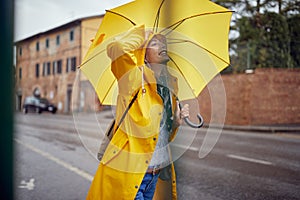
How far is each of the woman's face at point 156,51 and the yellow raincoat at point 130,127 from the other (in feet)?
0.29

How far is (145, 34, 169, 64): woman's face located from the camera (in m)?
2.03

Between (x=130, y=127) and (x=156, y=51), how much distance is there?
47 cm

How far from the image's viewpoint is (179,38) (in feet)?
7.80

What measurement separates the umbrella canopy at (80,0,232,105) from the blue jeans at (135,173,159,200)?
0.53 meters

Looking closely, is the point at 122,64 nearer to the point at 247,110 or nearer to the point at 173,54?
the point at 173,54

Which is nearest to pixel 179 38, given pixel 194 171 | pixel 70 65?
pixel 194 171

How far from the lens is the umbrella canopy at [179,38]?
2.28 metres

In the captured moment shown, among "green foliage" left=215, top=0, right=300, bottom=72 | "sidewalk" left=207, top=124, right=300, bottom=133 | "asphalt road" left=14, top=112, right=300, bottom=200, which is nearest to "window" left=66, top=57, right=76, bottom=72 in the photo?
"green foliage" left=215, top=0, right=300, bottom=72

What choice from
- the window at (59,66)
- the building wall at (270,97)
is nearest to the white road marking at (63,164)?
the building wall at (270,97)

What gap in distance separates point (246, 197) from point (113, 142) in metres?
2.81

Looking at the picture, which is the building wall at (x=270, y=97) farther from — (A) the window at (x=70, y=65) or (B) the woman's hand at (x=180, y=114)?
(B) the woman's hand at (x=180, y=114)

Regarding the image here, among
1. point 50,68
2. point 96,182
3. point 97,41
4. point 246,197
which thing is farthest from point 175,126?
point 50,68

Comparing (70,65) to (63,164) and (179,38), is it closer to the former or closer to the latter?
(63,164)

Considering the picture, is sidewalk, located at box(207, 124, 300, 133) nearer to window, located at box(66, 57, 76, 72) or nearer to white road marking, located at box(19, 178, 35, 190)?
white road marking, located at box(19, 178, 35, 190)
